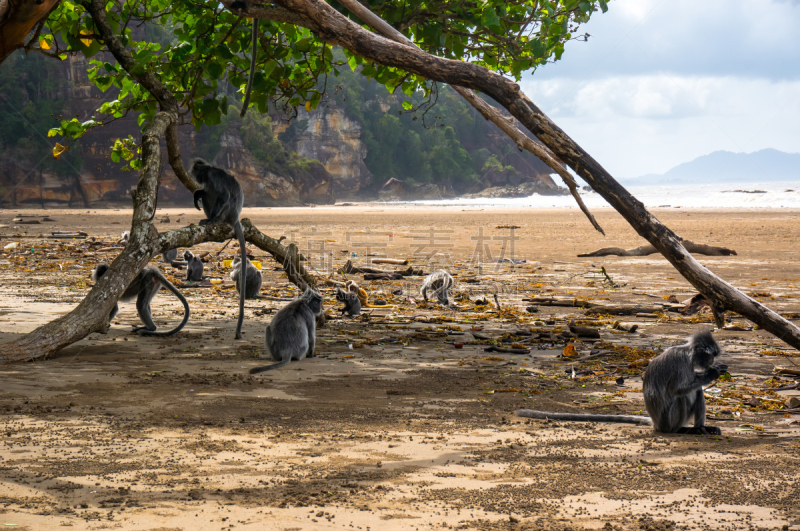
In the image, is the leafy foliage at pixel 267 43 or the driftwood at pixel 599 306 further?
the driftwood at pixel 599 306

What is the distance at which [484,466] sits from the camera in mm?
3738

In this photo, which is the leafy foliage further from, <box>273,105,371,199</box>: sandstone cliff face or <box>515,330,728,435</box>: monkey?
<box>273,105,371,199</box>: sandstone cliff face

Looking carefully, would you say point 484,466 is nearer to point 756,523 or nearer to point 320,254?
point 756,523

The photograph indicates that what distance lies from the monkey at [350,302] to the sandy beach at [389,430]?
0.28 meters

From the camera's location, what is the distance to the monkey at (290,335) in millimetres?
6535

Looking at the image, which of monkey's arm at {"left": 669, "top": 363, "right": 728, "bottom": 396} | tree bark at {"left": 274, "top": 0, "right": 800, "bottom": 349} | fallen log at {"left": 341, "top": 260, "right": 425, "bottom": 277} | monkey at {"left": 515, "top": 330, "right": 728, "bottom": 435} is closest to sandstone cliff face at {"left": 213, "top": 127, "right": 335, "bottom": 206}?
fallen log at {"left": 341, "top": 260, "right": 425, "bottom": 277}

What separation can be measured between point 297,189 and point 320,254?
4953 centimetres

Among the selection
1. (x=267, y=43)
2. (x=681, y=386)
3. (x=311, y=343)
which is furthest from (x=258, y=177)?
(x=681, y=386)

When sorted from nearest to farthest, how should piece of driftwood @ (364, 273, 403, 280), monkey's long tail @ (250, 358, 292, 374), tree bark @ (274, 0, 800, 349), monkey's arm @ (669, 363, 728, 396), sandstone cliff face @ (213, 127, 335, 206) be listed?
monkey's arm @ (669, 363, 728, 396) → tree bark @ (274, 0, 800, 349) → monkey's long tail @ (250, 358, 292, 374) → piece of driftwood @ (364, 273, 403, 280) → sandstone cliff face @ (213, 127, 335, 206)

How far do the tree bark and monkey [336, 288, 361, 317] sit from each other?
4.52 meters

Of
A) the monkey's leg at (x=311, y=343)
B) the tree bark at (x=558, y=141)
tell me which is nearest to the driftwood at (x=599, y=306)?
the tree bark at (x=558, y=141)

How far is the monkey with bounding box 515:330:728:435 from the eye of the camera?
4.45 meters

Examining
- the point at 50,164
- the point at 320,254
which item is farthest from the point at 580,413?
the point at 50,164

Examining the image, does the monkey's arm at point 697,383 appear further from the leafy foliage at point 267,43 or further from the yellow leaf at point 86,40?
the yellow leaf at point 86,40
